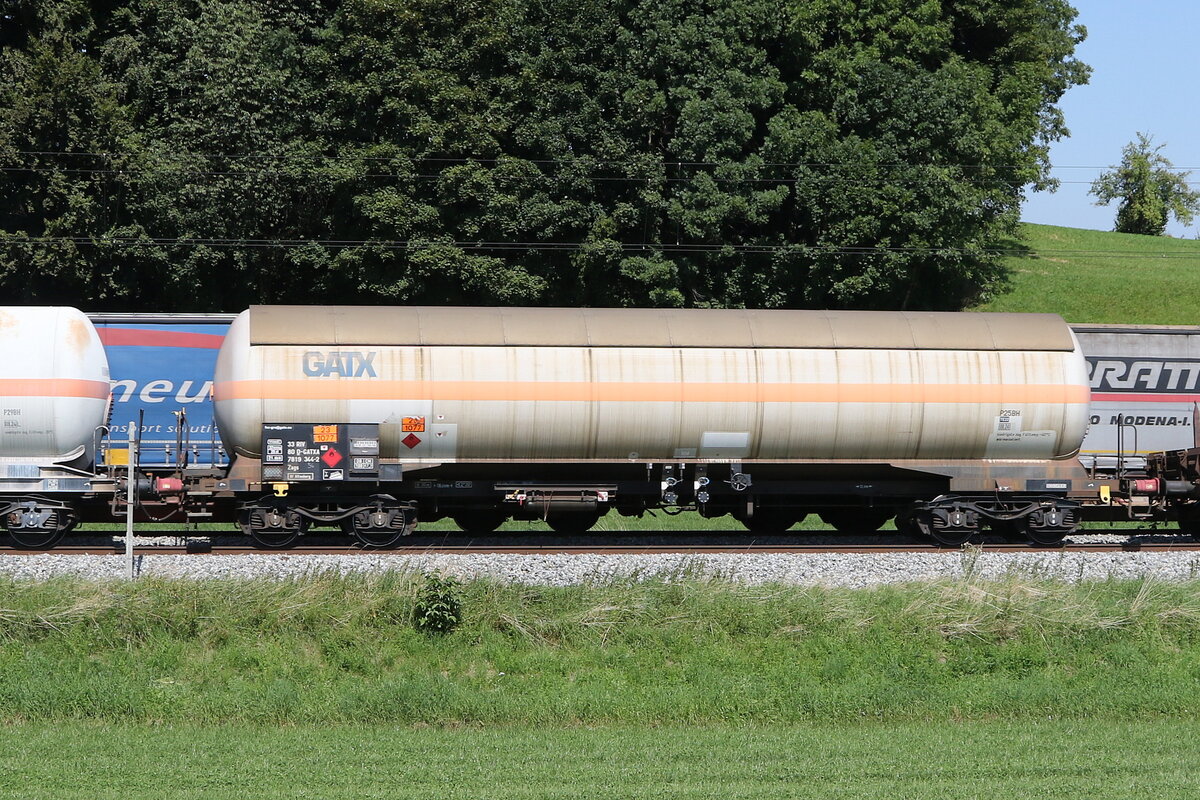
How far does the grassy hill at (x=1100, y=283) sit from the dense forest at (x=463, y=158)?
15.5 meters

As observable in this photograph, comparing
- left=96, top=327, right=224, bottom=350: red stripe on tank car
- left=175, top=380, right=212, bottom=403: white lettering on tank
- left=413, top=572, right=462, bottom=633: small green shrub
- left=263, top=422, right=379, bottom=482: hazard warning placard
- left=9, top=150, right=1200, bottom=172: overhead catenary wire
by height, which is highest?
left=9, top=150, right=1200, bottom=172: overhead catenary wire

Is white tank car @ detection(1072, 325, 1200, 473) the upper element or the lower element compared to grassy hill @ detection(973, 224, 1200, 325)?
lower

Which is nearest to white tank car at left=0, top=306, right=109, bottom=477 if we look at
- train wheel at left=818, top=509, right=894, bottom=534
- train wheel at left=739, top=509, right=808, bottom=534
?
train wheel at left=739, top=509, right=808, bottom=534

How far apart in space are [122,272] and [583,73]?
15.6m

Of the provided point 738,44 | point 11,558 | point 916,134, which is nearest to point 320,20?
point 738,44

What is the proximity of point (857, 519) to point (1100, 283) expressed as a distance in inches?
1631

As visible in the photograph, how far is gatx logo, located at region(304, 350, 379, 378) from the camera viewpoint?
19812mm

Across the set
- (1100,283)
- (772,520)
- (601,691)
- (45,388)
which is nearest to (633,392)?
(772,520)

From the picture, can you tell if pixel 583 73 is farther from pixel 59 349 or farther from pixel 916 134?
pixel 59 349

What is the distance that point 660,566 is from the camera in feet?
58.7

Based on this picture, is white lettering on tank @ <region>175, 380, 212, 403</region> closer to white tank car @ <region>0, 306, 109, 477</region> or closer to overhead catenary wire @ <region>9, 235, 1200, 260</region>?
white tank car @ <region>0, 306, 109, 477</region>

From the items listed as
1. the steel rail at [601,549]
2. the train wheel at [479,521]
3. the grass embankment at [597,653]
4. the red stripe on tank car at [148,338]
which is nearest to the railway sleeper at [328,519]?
the steel rail at [601,549]

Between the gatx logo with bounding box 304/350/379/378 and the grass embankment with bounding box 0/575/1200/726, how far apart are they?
15.2ft

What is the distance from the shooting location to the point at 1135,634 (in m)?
15.6
